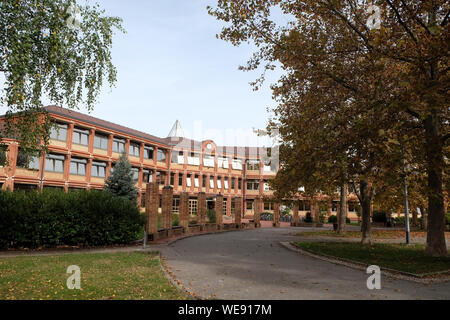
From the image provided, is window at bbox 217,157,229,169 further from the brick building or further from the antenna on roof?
the antenna on roof

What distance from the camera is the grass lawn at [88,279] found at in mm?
6633

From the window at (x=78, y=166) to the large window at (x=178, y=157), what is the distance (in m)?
14.4

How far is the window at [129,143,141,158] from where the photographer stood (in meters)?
45.0

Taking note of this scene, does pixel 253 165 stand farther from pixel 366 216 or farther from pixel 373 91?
pixel 373 91

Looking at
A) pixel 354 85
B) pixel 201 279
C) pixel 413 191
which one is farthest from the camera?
pixel 413 191

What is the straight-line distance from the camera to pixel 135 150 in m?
45.7

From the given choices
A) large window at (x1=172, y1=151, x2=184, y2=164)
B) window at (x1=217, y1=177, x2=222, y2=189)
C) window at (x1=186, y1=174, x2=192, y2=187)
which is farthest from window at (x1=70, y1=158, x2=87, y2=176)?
window at (x1=217, y1=177, x2=222, y2=189)

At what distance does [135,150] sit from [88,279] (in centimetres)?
3881

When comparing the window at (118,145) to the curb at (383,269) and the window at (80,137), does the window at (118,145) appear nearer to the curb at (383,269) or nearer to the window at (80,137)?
the window at (80,137)

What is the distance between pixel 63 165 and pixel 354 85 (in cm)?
3174

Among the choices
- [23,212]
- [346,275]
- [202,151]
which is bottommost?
[346,275]
